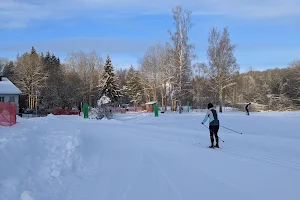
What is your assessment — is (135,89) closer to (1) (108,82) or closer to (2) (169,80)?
(1) (108,82)

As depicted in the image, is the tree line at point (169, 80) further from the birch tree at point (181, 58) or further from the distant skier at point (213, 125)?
the distant skier at point (213, 125)

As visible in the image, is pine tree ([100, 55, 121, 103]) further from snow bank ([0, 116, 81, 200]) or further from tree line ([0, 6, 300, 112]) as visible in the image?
snow bank ([0, 116, 81, 200])

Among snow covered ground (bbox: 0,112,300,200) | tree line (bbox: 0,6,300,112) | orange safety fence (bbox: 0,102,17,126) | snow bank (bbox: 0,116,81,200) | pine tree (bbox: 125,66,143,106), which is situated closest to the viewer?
snow bank (bbox: 0,116,81,200)

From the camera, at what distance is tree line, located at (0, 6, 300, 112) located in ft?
146

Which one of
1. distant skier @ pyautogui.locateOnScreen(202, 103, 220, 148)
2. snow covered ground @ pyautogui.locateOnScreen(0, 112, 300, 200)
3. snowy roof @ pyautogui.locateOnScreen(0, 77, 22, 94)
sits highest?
snowy roof @ pyautogui.locateOnScreen(0, 77, 22, 94)

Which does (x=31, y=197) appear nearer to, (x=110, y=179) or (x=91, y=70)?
(x=110, y=179)

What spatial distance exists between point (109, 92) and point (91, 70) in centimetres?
1211

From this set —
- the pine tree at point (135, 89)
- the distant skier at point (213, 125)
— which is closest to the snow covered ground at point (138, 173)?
the distant skier at point (213, 125)

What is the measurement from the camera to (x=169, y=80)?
157ft

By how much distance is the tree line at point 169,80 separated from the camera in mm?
44562

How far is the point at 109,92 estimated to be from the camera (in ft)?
214

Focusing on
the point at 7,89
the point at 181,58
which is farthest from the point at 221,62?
the point at 7,89

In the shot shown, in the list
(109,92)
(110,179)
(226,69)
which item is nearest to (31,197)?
(110,179)

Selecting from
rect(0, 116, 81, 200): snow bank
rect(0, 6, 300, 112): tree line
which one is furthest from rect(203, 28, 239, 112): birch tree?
rect(0, 116, 81, 200): snow bank
